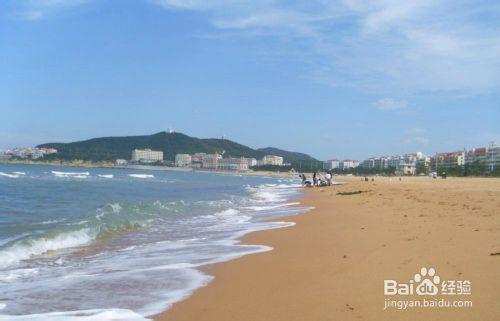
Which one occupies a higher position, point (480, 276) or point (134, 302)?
point (480, 276)

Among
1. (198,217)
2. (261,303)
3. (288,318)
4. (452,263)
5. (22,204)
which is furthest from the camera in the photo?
(22,204)

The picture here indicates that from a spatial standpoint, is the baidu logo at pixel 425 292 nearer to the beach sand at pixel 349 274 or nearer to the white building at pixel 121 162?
the beach sand at pixel 349 274

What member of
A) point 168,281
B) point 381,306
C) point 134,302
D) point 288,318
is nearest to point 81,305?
point 134,302

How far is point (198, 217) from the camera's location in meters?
16.7

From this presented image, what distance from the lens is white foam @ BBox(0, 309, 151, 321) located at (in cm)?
463

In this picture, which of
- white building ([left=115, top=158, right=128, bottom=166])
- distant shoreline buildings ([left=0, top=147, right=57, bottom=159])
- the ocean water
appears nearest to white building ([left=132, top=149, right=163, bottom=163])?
white building ([left=115, top=158, right=128, bottom=166])

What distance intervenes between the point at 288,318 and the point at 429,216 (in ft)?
28.2

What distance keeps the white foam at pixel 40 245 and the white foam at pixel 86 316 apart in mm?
3624

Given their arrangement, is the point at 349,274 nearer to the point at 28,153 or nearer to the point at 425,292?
the point at 425,292

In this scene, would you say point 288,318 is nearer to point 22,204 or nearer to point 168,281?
point 168,281

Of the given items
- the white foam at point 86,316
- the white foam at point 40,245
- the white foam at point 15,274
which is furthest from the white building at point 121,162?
the white foam at point 86,316

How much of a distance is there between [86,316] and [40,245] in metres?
5.71

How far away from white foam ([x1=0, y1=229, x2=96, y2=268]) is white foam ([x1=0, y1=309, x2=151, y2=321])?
3.62 meters

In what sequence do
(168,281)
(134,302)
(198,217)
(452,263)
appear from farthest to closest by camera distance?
(198,217)
(168,281)
(452,263)
(134,302)
